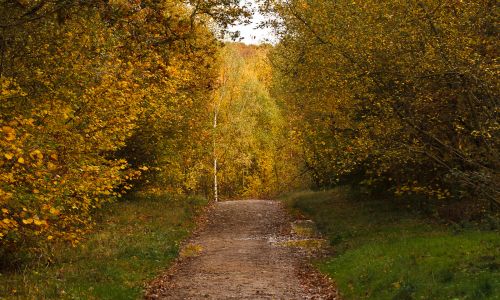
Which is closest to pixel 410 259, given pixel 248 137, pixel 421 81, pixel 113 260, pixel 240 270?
pixel 421 81

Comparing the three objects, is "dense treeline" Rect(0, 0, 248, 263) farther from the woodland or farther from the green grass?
the green grass

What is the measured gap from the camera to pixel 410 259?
47.1ft

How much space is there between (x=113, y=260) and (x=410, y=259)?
9096 mm

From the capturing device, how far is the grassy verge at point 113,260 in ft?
41.9

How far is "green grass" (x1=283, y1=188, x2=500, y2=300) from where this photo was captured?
11516 mm

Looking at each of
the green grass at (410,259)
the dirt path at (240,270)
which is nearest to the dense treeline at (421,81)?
the green grass at (410,259)

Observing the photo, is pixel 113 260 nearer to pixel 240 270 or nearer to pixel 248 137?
pixel 240 270

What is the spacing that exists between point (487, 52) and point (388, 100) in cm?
327

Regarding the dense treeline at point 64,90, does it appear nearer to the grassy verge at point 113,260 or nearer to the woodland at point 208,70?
the woodland at point 208,70

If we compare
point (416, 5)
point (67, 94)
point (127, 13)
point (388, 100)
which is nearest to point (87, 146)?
point (67, 94)

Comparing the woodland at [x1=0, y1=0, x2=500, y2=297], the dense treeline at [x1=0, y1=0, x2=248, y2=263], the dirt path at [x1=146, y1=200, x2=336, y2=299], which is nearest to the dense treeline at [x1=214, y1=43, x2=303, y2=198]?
the dirt path at [x1=146, y1=200, x2=336, y2=299]

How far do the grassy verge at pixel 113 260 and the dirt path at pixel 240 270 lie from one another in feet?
2.30

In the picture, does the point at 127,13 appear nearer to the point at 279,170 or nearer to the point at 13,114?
the point at 13,114

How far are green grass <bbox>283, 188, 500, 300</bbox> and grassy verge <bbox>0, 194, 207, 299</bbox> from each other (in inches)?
226
